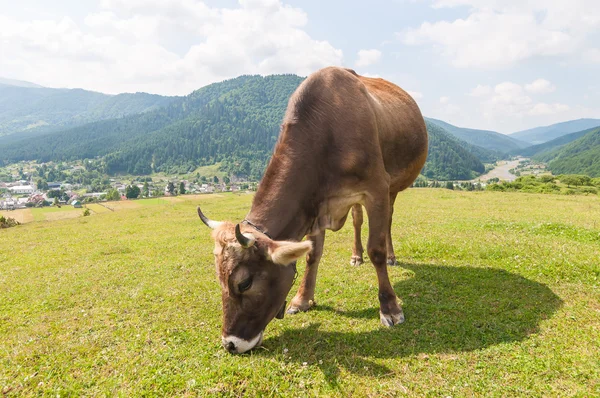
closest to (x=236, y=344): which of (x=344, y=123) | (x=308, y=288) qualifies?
(x=308, y=288)

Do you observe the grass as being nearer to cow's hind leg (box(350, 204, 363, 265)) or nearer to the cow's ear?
cow's hind leg (box(350, 204, 363, 265))

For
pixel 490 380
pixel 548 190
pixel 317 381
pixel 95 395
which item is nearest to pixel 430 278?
pixel 490 380

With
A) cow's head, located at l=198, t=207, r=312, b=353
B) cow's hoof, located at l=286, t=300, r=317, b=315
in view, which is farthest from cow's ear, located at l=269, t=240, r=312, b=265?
cow's hoof, located at l=286, t=300, r=317, b=315

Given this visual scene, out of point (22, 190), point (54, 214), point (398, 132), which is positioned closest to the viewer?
point (398, 132)

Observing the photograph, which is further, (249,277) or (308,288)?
(308,288)

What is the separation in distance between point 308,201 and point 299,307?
95.4 inches

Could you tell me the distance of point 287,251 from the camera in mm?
4852

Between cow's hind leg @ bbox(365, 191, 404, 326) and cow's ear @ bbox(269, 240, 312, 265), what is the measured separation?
208 cm

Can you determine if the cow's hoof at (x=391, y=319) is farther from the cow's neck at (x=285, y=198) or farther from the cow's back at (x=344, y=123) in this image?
the cow's back at (x=344, y=123)

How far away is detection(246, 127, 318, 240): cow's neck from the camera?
560 cm

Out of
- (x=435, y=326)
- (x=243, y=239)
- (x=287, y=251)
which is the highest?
(x=243, y=239)

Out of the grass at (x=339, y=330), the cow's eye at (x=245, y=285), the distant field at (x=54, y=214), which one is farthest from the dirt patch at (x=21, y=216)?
the cow's eye at (x=245, y=285)

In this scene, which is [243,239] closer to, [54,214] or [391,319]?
[391,319]

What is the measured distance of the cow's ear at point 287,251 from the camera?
4.84m
